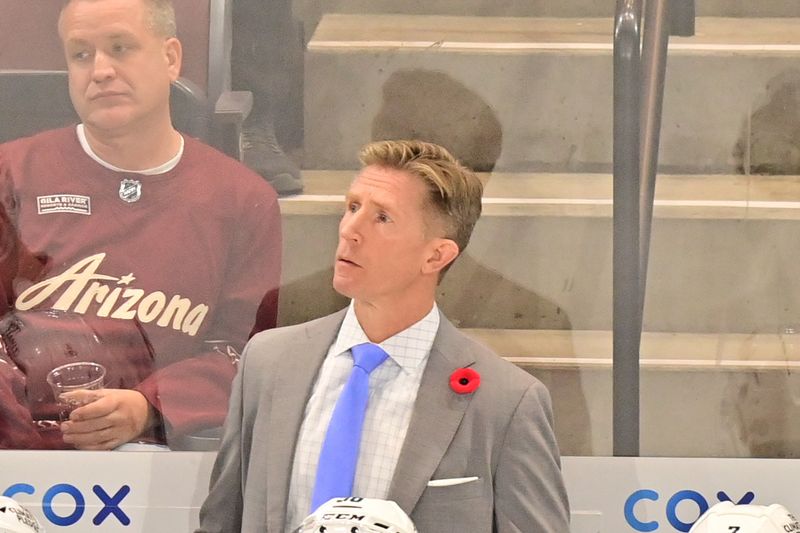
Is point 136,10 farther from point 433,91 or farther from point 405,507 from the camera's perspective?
point 405,507

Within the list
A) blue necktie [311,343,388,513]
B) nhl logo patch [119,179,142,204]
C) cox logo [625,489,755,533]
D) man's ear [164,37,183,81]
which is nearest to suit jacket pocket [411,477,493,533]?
blue necktie [311,343,388,513]

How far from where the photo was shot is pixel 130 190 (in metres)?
2.67

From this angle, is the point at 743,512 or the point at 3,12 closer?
the point at 743,512

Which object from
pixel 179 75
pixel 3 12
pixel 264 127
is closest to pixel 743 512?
pixel 264 127

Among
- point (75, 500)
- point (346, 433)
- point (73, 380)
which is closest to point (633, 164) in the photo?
point (346, 433)

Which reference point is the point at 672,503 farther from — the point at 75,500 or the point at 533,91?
the point at 75,500

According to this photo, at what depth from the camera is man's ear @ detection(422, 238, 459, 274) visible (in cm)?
239

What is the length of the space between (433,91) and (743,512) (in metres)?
1.05

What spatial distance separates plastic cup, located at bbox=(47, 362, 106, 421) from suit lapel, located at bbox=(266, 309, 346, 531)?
477 millimetres

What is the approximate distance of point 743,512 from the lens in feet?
7.58

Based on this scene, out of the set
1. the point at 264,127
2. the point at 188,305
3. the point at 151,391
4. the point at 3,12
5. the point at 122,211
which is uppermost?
the point at 3,12

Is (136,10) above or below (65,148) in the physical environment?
above

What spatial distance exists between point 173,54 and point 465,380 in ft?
2.98

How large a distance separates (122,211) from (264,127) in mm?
342
